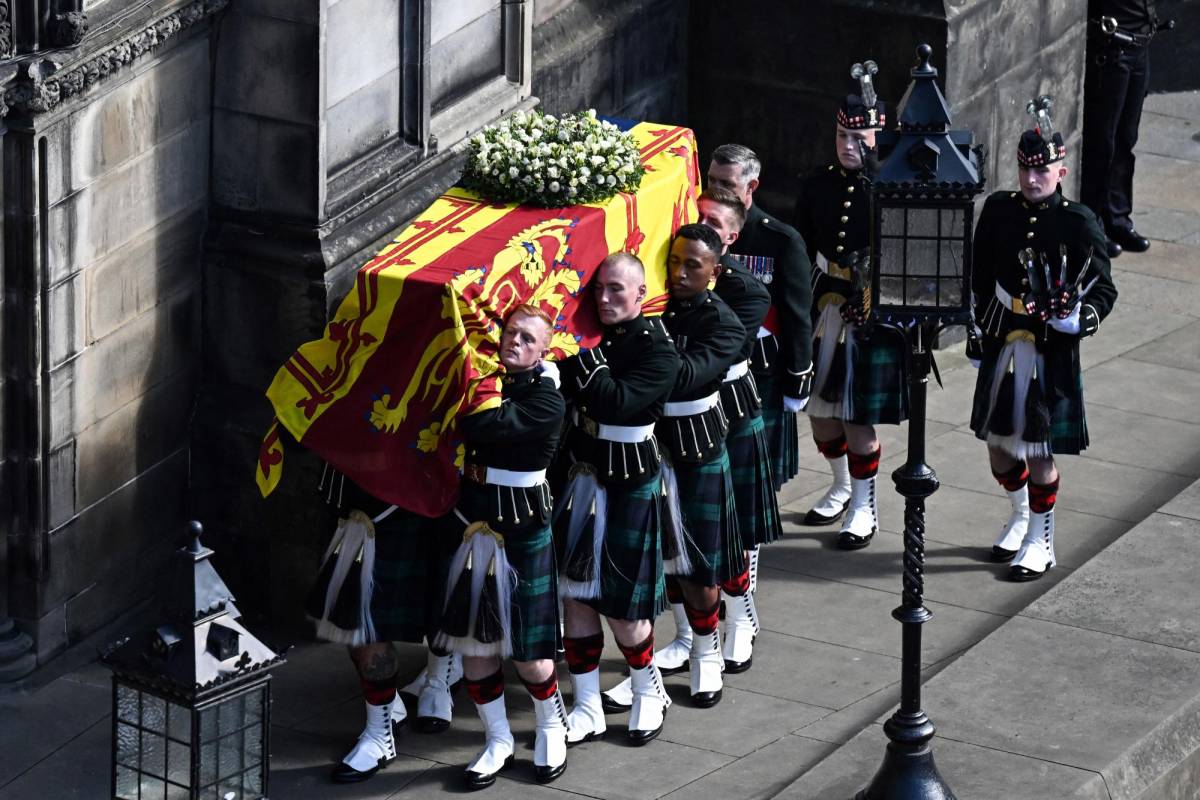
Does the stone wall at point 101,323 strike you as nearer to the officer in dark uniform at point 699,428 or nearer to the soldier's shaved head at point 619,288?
the soldier's shaved head at point 619,288

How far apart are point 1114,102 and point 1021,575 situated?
5.14 m


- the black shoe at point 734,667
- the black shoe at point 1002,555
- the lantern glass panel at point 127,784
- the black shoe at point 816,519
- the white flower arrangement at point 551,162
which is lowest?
the black shoe at point 816,519

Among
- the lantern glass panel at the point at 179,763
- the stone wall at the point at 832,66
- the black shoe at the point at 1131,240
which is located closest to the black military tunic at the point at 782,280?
the stone wall at the point at 832,66

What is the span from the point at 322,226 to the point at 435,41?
3.81 ft

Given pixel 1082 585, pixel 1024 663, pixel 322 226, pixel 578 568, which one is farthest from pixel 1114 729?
pixel 322 226

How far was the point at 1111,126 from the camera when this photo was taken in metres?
15.6

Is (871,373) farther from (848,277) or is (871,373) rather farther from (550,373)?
(550,373)

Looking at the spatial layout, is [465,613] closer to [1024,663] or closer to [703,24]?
[1024,663]

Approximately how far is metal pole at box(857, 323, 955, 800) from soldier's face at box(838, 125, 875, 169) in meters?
2.46

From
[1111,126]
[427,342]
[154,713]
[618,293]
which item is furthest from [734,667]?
[1111,126]

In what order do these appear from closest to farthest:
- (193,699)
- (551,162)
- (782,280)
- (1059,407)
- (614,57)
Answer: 1. (193,699)
2. (551,162)
3. (782,280)
4. (1059,407)
5. (614,57)

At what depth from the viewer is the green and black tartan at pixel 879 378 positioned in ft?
37.6

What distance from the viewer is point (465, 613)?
924 cm

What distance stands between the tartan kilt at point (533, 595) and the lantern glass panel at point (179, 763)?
268cm
